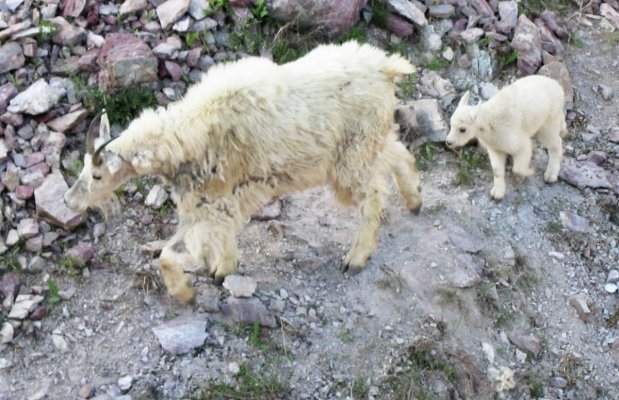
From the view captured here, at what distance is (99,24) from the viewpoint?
908 cm

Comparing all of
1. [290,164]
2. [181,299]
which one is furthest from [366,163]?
[181,299]

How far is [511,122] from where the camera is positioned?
8391 mm

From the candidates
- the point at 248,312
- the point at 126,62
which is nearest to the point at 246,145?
the point at 248,312

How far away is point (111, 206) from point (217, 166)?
153 cm

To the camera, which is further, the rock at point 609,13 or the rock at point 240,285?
the rock at point 609,13

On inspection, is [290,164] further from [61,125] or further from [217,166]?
[61,125]

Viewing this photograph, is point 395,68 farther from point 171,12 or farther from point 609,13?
point 609,13

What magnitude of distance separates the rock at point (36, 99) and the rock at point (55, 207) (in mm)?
827

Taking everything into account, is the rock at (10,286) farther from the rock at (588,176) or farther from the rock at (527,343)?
the rock at (588,176)

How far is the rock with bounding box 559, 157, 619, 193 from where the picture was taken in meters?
8.95

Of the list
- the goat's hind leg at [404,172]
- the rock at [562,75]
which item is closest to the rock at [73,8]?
the goat's hind leg at [404,172]

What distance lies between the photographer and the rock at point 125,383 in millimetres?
6742

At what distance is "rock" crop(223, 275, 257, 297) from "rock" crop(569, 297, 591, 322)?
3.04 meters

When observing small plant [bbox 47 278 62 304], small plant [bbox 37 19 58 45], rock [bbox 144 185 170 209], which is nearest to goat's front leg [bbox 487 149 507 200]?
rock [bbox 144 185 170 209]
